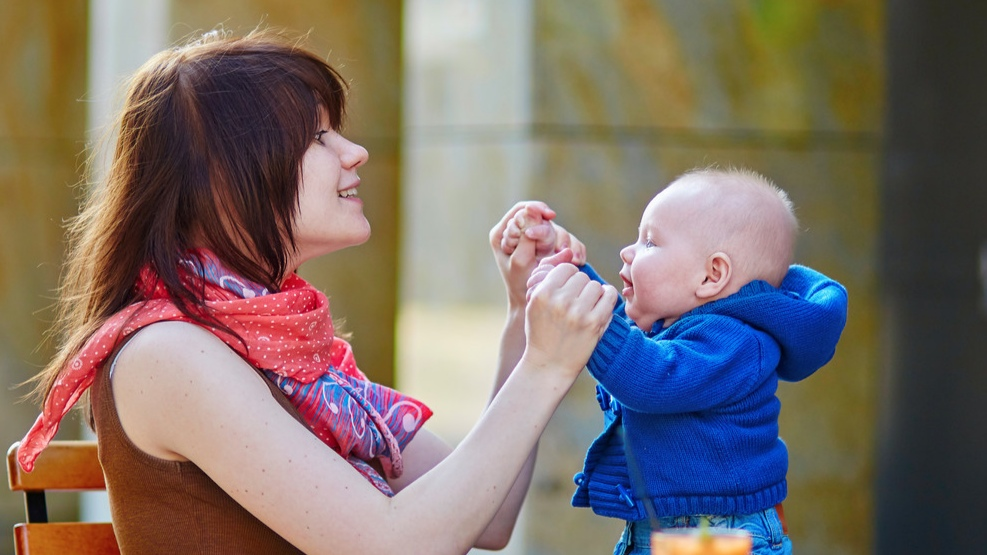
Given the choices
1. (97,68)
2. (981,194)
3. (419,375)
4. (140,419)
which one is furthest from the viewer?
(97,68)

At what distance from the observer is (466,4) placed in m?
4.04

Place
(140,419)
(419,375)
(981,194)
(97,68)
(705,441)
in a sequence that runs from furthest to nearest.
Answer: (97,68) < (419,375) < (981,194) < (705,441) < (140,419)

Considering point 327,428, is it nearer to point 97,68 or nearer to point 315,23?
point 315,23

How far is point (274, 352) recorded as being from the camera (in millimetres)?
1824

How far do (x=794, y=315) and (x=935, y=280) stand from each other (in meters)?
2.39

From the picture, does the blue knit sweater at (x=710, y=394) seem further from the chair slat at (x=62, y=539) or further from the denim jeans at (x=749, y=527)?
the chair slat at (x=62, y=539)

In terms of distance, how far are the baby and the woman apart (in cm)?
15

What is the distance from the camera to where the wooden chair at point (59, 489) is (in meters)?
1.96

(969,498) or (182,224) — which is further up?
(182,224)

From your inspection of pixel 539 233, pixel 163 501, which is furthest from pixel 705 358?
pixel 163 501

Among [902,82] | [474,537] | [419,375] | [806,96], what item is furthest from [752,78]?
[474,537]

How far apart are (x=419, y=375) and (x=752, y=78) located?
1613 mm

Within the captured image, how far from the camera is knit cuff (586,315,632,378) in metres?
1.75

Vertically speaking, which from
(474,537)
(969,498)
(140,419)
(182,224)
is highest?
(182,224)
